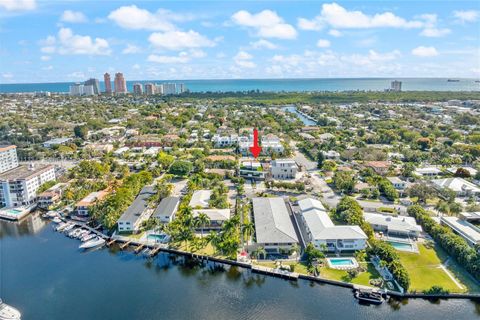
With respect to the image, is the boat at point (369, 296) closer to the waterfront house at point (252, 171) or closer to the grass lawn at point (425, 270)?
the grass lawn at point (425, 270)

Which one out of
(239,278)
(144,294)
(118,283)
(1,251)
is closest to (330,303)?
(239,278)

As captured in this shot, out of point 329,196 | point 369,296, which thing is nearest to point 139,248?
point 369,296

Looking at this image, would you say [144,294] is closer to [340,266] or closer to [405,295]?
[340,266]

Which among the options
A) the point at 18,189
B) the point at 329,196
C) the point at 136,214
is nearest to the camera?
the point at 136,214

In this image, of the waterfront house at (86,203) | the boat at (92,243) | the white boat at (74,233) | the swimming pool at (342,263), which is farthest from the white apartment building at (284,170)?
the white boat at (74,233)

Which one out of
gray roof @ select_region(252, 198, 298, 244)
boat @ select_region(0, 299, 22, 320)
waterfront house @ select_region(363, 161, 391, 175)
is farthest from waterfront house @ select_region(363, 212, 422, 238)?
boat @ select_region(0, 299, 22, 320)

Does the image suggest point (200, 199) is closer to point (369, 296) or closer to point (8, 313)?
point (8, 313)
